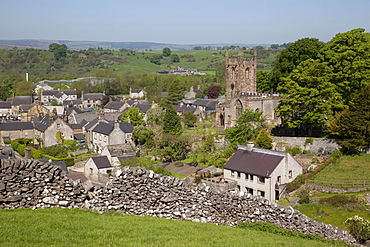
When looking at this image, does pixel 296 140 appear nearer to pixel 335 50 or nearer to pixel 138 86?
pixel 335 50

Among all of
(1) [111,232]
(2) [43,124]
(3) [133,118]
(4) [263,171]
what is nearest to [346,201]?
(4) [263,171]

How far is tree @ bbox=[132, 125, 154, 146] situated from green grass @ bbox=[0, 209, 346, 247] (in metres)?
38.6

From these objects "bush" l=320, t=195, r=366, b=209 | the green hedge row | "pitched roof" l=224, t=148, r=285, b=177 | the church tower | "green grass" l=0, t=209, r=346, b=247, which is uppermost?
the church tower

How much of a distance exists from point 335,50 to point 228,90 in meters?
22.8

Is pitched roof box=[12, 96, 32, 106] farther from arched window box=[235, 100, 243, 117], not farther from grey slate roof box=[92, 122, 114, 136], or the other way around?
arched window box=[235, 100, 243, 117]

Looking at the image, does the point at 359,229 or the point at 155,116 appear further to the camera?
the point at 155,116

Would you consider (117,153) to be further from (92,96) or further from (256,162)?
(92,96)

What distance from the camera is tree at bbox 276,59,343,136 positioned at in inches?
1528

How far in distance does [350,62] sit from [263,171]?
17660mm

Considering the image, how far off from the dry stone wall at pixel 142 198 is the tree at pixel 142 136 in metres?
37.2

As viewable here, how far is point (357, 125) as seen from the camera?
34.4 meters

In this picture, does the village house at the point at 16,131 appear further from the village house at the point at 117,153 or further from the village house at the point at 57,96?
the village house at the point at 57,96

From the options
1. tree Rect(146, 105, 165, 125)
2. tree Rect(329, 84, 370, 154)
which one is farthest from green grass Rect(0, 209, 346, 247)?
tree Rect(146, 105, 165, 125)

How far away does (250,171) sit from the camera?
32.0 m
